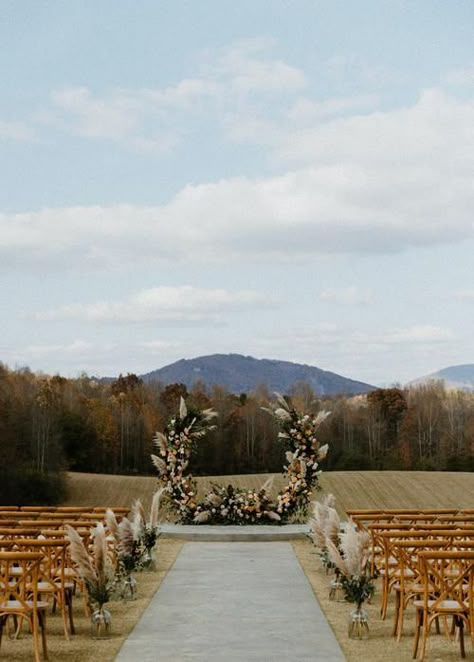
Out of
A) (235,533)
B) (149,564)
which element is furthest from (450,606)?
(235,533)

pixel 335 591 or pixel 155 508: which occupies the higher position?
pixel 155 508

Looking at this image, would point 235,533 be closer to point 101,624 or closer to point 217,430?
point 101,624

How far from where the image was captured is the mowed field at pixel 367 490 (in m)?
49.2

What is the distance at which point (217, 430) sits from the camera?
83312mm

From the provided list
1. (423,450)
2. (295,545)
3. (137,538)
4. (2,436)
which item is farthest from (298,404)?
(137,538)

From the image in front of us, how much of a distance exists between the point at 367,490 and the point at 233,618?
4179 centimetres

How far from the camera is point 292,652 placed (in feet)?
29.0

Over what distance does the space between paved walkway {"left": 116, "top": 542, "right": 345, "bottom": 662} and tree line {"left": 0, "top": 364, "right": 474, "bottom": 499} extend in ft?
141

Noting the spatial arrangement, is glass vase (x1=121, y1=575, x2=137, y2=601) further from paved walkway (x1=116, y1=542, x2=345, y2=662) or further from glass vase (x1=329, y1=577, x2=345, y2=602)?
glass vase (x1=329, y1=577, x2=345, y2=602)

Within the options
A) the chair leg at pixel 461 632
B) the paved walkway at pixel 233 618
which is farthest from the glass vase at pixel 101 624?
the chair leg at pixel 461 632

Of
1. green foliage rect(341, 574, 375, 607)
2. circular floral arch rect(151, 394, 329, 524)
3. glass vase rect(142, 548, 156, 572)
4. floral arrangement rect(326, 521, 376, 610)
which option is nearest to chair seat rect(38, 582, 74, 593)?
floral arrangement rect(326, 521, 376, 610)

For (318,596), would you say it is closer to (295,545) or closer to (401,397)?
(295,545)

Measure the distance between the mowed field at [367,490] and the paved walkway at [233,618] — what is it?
3096 centimetres

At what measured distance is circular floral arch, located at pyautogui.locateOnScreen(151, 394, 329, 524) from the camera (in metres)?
22.0
